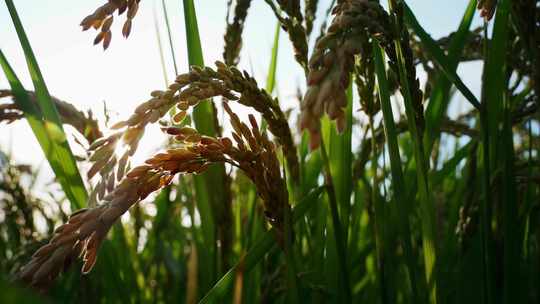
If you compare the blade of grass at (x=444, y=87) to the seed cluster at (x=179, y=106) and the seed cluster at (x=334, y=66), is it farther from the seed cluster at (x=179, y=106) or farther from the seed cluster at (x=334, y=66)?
the seed cluster at (x=334, y=66)

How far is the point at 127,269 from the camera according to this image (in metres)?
2.38

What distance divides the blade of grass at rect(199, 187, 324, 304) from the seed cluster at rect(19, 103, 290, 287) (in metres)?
0.15

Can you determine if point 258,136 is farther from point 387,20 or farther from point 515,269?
point 515,269

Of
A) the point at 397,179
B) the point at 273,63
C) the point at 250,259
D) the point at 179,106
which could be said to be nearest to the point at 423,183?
the point at 397,179

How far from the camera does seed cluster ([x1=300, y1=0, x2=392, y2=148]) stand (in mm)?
674

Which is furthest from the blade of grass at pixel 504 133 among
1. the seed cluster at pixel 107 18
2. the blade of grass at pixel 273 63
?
the blade of grass at pixel 273 63

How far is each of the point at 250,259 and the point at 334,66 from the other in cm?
74

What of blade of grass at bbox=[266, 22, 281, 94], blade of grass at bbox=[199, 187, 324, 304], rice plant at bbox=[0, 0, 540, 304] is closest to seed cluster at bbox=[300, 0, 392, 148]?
rice plant at bbox=[0, 0, 540, 304]

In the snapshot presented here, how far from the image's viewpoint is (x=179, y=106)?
3.46 feet

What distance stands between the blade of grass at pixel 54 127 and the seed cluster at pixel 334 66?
3.25 ft

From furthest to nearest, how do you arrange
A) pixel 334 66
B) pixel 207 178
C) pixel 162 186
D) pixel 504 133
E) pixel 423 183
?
pixel 207 178 → pixel 504 133 → pixel 423 183 → pixel 162 186 → pixel 334 66

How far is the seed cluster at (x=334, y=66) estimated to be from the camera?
67cm

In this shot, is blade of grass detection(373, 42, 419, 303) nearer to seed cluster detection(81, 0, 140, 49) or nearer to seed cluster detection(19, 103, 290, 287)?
seed cluster detection(19, 103, 290, 287)

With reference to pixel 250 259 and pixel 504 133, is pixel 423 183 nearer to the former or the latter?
pixel 504 133
